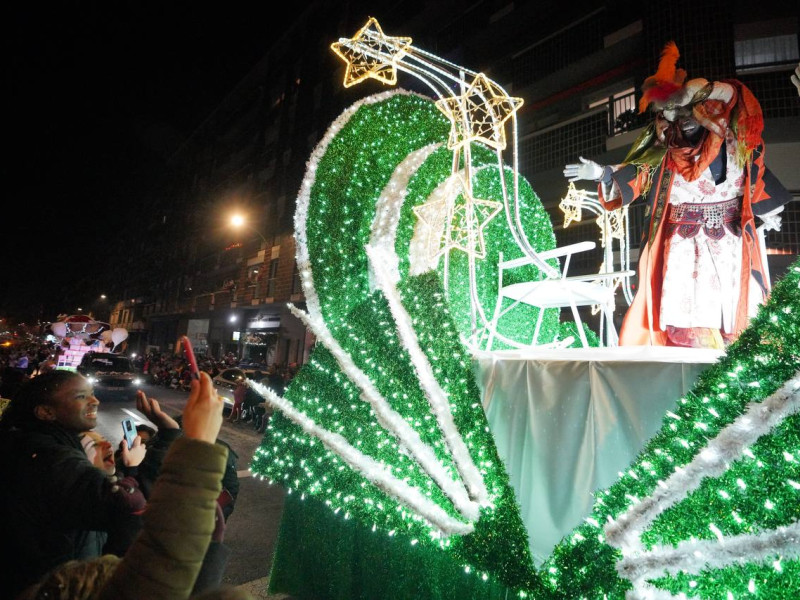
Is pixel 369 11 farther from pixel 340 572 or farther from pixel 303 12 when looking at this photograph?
pixel 340 572

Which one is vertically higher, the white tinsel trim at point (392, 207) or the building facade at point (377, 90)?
the building facade at point (377, 90)

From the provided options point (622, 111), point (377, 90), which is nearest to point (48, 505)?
point (622, 111)

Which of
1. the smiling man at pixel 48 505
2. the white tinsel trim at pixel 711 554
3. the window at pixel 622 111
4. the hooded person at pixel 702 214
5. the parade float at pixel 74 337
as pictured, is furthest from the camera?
the parade float at pixel 74 337

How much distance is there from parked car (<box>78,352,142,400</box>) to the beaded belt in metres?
16.8

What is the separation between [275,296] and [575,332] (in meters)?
22.0

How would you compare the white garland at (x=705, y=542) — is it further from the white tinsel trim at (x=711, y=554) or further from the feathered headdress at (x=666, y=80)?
the feathered headdress at (x=666, y=80)

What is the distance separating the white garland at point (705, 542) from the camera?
123 cm

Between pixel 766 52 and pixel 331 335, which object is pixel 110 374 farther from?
pixel 766 52

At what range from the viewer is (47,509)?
55.9 inches

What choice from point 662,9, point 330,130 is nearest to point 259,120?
point 662,9

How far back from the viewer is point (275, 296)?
2461 centimetres

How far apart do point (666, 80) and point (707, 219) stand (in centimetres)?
106

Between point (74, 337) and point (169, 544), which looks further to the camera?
point (74, 337)

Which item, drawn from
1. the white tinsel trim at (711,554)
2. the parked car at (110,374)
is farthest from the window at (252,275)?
the white tinsel trim at (711,554)
